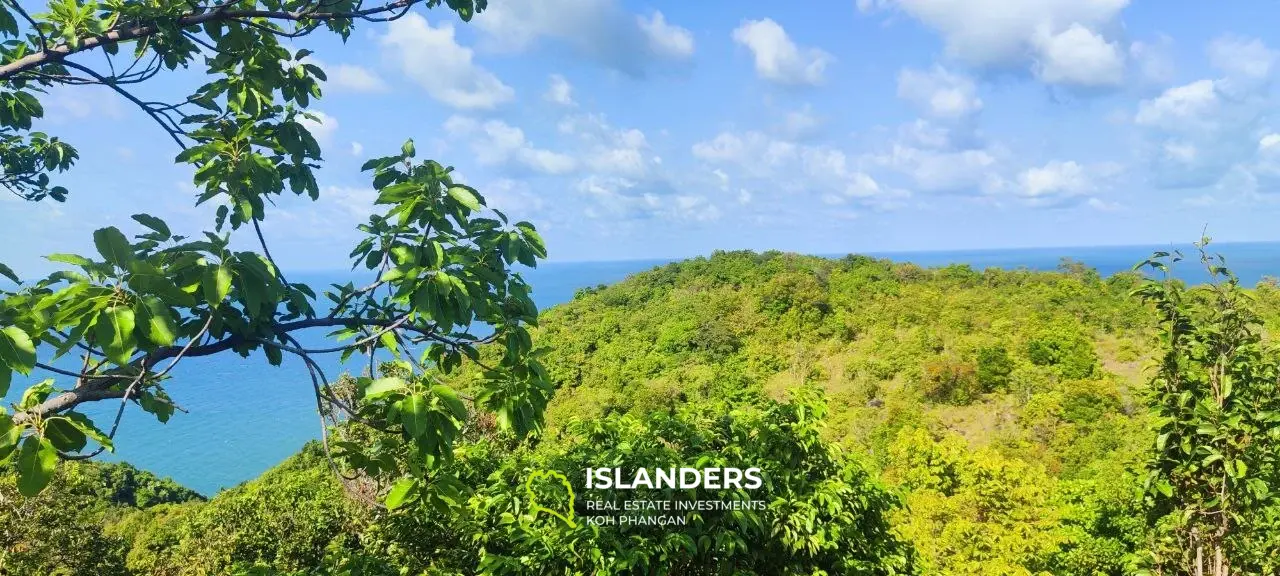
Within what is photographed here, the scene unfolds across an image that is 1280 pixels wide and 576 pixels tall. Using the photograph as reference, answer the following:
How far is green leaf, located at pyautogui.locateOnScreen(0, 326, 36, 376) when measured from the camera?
137 centimetres

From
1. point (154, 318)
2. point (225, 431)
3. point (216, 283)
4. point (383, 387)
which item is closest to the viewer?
point (154, 318)

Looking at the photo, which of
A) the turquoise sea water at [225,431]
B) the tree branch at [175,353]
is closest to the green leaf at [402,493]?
the tree branch at [175,353]

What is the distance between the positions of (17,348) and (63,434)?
277 millimetres

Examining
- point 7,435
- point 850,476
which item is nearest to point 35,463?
point 7,435

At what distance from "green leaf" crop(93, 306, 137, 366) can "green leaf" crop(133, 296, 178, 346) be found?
0.13 feet

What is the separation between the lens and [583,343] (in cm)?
4556

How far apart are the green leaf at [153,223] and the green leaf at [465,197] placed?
79 cm

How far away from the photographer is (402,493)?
5.65 ft

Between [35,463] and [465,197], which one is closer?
[35,463]

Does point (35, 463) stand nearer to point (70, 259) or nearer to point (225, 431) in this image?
point (70, 259)

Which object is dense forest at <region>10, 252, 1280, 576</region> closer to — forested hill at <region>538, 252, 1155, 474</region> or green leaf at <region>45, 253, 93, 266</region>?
forested hill at <region>538, 252, 1155, 474</region>

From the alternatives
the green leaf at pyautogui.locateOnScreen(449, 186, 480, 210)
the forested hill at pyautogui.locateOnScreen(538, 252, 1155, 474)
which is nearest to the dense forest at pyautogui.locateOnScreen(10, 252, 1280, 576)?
the forested hill at pyautogui.locateOnScreen(538, 252, 1155, 474)

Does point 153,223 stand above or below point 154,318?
above

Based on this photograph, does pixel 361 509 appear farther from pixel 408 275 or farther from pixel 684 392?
pixel 684 392
